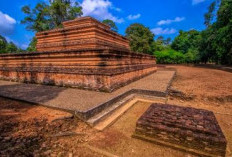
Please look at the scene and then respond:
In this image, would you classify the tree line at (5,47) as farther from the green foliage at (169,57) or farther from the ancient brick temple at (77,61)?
the green foliage at (169,57)

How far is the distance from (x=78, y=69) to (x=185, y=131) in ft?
15.8

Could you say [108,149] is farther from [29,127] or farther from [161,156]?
[29,127]

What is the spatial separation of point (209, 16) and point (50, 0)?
28.1 meters

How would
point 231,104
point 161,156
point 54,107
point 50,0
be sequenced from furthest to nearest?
point 50,0
point 231,104
point 54,107
point 161,156

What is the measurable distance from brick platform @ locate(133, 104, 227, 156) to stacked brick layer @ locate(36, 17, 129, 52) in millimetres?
5456

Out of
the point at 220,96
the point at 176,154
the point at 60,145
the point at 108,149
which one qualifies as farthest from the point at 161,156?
the point at 220,96

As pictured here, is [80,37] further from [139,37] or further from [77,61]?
[139,37]

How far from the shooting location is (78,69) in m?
5.76

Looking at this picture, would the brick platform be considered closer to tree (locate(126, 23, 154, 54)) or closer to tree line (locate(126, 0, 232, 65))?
tree line (locate(126, 0, 232, 65))

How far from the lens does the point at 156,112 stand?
3098mm

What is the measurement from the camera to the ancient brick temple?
5.29 meters

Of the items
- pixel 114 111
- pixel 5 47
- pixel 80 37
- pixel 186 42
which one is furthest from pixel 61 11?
pixel 186 42

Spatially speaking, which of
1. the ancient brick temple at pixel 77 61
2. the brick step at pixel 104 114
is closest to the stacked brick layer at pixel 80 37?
the ancient brick temple at pixel 77 61

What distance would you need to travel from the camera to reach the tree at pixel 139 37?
28372 millimetres
